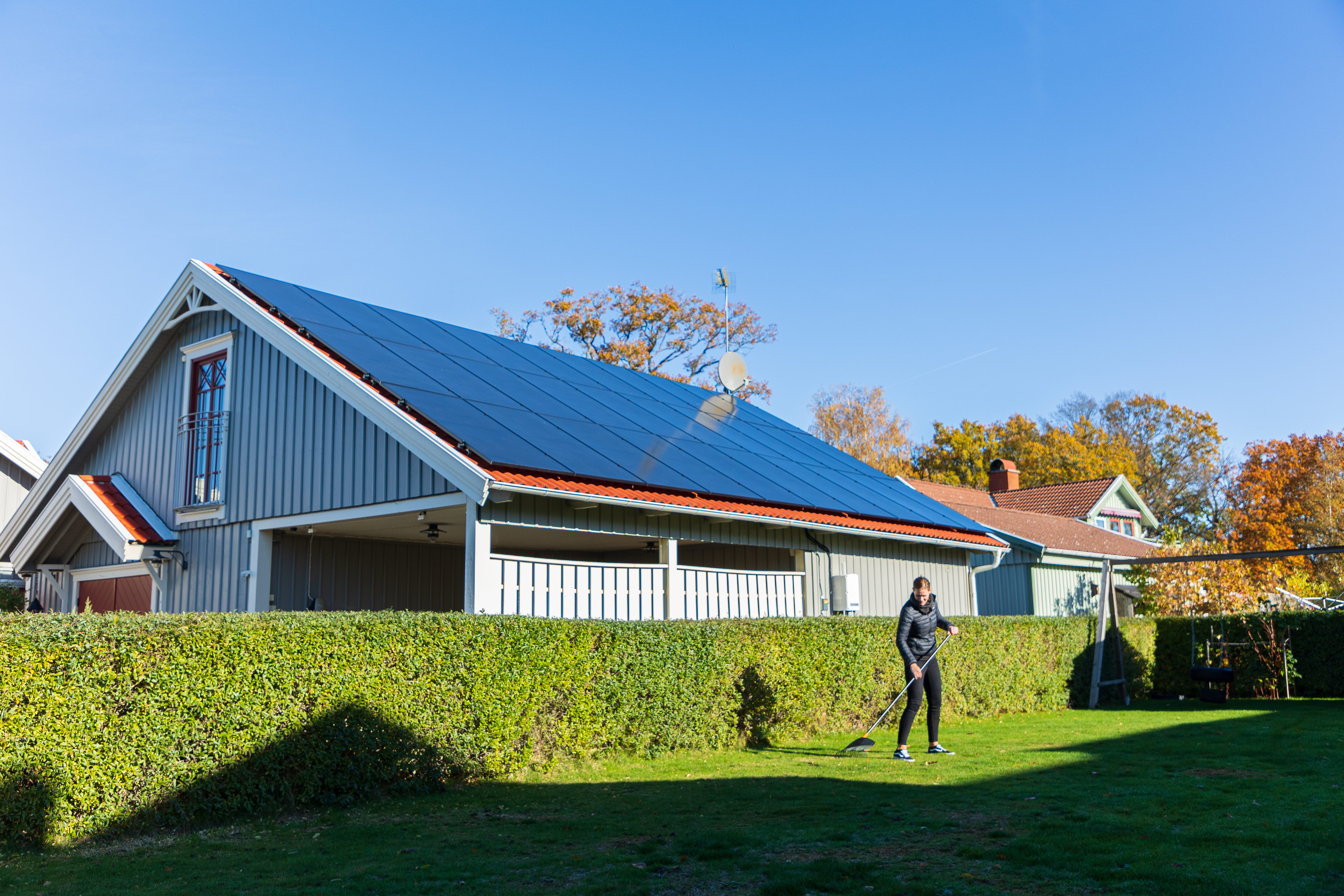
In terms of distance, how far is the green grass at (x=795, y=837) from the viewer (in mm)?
5434

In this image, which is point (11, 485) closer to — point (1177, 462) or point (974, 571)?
point (974, 571)

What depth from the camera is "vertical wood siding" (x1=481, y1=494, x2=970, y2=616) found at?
1186cm

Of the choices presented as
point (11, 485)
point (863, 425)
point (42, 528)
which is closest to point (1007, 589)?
point (863, 425)

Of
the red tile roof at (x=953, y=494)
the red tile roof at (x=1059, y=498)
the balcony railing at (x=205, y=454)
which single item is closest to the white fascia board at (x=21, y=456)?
the balcony railing at (x=205, y=454)

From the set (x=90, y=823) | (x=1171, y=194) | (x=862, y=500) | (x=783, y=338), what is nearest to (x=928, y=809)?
(x=90, y=823)

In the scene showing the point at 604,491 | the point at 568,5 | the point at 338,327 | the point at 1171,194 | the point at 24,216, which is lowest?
the point at 604,491

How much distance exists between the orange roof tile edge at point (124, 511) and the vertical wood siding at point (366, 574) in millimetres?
2187

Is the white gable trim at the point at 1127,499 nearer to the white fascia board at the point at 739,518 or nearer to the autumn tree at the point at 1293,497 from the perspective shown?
the autumn tree at the point at 1293,497

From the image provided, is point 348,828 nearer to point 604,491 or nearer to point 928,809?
point 928,809

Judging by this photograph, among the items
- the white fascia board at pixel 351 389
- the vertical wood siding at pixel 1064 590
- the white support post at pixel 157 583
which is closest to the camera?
the white fascia board at pixel 351 389

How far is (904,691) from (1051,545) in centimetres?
1877

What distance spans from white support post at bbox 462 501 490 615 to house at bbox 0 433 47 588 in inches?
657

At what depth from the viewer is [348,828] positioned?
23.3 ft

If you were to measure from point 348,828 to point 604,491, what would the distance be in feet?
17.9
